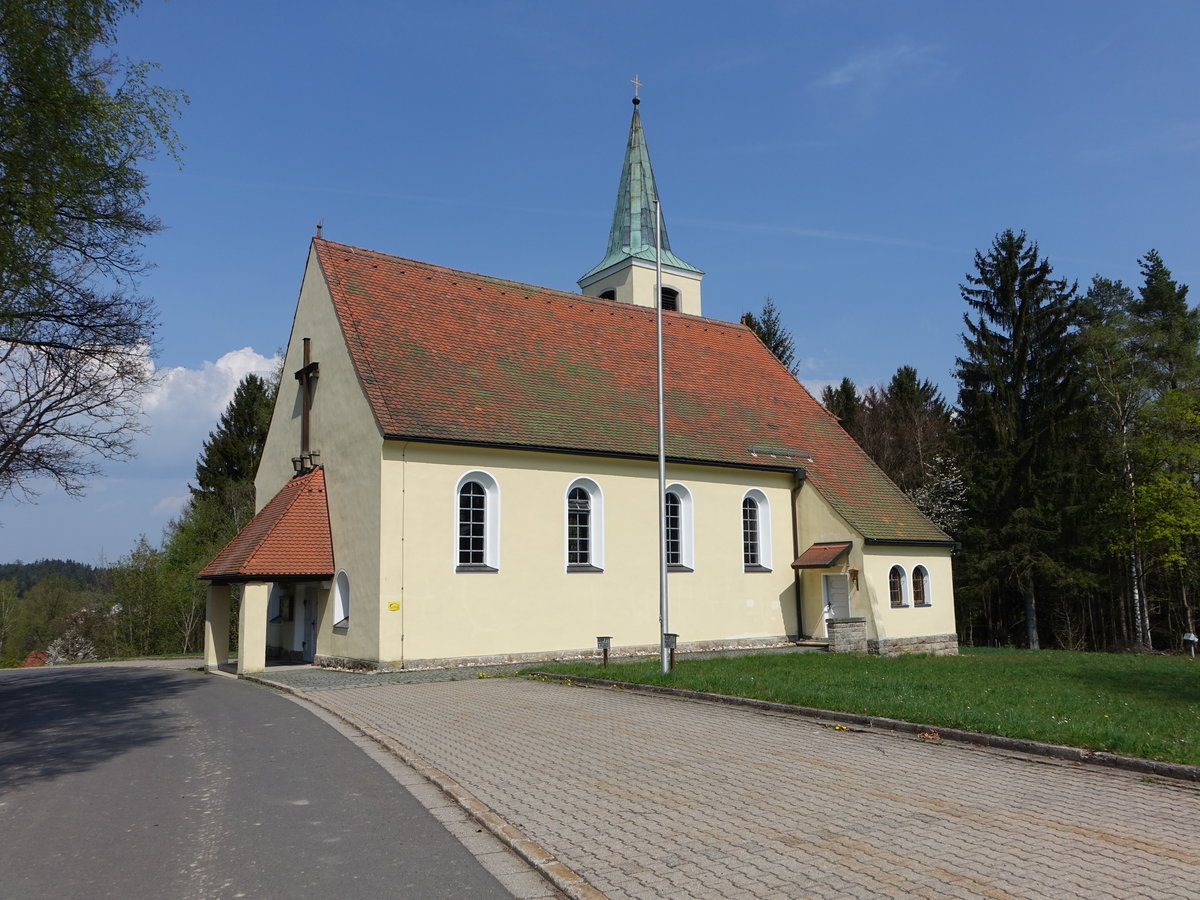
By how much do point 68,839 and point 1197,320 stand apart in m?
44.7

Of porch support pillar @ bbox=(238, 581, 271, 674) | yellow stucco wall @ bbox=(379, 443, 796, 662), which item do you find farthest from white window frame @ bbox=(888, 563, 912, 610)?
porch support pillar @ bbox=(238, 581, 271, 674)

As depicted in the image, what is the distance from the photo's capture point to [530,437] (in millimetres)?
21844

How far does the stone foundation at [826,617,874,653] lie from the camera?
24.2 m

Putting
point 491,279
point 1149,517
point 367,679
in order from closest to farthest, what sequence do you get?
point 367,679 → point 491,279 → point 1149,517

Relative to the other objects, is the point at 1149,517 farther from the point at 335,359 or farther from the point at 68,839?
the point at 68,839

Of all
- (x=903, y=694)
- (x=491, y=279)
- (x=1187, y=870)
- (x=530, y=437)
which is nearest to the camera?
(x=1187, y=870)

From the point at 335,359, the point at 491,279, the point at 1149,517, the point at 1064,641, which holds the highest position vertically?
the point at 491,279

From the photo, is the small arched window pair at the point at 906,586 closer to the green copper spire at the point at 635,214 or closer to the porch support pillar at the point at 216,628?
the green copper spire at the point at 635,214

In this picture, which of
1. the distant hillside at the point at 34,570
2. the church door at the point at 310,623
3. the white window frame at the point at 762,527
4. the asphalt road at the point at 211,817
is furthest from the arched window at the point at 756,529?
the distant hillside at the point at 34,570

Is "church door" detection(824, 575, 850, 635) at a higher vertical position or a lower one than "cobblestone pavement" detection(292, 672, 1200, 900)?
higher

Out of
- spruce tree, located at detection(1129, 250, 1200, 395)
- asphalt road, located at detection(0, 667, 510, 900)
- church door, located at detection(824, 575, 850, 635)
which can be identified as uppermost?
spruce tree, located at detection(1129, 250, 1200, 395)

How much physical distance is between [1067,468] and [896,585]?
12.3 meters

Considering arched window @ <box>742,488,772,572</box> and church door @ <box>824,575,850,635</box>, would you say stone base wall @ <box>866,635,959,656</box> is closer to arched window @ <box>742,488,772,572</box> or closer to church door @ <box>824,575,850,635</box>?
church door @ <box>824,575,850,635</box>

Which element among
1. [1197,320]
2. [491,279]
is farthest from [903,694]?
[1197,320]
